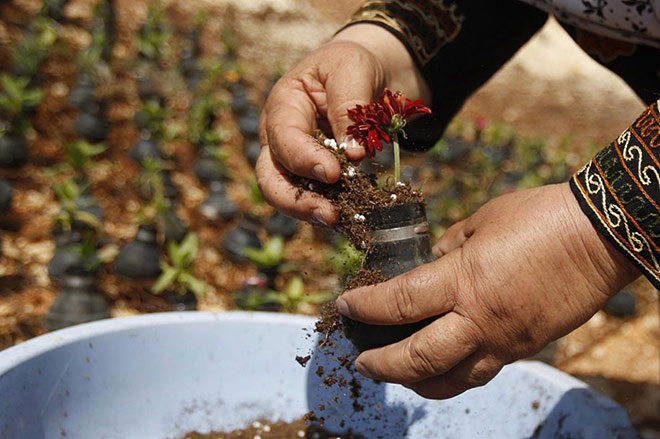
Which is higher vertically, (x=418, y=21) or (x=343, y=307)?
(x=418, y=21)

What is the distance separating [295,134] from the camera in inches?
41.3

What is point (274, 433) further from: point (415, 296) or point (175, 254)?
point (175, 254)

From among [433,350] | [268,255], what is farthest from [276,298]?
[433,350]

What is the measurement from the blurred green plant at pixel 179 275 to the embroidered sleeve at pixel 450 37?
1.28 meters

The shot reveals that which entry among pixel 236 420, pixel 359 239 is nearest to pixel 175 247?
pixel 236 420

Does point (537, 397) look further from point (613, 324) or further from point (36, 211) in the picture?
point (36, 211)

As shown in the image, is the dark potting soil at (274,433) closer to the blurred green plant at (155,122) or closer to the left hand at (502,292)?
the left hand at (502,292)

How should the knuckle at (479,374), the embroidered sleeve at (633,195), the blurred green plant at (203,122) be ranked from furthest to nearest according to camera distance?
the blurred green plant at (203,122)
the knuckle at (479,374)
the embroidered sleeve at (633,195)

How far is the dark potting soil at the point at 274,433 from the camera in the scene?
125 centimetres

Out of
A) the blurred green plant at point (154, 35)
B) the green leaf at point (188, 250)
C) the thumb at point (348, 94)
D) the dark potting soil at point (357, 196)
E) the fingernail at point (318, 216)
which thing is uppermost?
the thumb at point (348, 94)

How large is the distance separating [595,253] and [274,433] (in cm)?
79

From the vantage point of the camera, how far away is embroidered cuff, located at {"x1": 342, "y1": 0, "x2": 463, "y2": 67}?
134 cm

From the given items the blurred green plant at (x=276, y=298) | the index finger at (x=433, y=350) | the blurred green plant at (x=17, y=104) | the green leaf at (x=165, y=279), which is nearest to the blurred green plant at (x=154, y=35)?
the blurred green plant at (x=17, y=104)

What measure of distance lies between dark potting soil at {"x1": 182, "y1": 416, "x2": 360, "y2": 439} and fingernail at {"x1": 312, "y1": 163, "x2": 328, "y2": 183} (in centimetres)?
58
